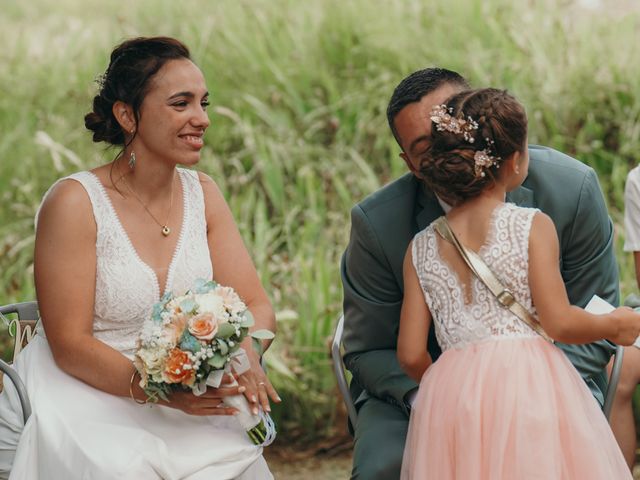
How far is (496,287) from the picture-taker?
320 cm

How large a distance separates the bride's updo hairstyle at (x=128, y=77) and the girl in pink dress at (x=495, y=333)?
36.7 inches

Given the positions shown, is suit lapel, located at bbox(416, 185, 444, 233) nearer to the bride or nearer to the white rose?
the bride

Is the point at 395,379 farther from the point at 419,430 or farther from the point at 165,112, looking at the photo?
the point at 165,112

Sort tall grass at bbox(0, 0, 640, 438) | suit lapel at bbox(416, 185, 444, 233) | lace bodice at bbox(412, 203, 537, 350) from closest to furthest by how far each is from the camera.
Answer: lace bodice at bbox(412, 203, 537, 350) → suit lapel at bbox(416, 185, 444, 233) → tall grass at bbox(0, 0, 640, 438)

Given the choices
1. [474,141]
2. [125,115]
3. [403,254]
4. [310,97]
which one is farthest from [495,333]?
[310,97]

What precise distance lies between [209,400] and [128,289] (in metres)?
0.47

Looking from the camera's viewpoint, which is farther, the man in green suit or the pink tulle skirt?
the man in green suit

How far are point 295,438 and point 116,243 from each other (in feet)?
7.25

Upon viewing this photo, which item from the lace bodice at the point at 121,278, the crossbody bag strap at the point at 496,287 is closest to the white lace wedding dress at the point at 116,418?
the lace bodice at the point at 121,278

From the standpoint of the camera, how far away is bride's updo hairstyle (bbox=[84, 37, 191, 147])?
3672 millimetres

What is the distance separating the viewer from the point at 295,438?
18.2 feet

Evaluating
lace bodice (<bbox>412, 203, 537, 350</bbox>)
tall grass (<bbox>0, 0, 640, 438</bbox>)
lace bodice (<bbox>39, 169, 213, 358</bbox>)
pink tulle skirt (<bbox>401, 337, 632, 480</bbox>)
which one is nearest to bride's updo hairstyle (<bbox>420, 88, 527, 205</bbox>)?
lace bodice (<bbox>412, 203, 537, 350</bbox>)

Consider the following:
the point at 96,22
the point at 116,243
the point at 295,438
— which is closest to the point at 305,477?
the point at 295,438

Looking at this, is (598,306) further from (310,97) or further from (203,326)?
(310,97)
